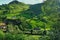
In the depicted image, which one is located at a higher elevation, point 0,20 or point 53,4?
point 53,4

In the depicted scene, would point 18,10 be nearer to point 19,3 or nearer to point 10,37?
point 19,3

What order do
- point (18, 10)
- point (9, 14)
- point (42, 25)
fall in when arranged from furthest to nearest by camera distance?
point (18, 10) → point (9, 14) → point (42, 25)

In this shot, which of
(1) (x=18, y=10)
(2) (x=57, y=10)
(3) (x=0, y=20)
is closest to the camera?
(2) (x=57, y=10)

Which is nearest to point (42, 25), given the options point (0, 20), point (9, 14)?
point (0, 20)

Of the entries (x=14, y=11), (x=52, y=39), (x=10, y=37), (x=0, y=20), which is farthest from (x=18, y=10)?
(x=52, y=39)

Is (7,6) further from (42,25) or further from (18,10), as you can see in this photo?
(42,25)

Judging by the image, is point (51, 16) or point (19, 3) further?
point (19, 3)
